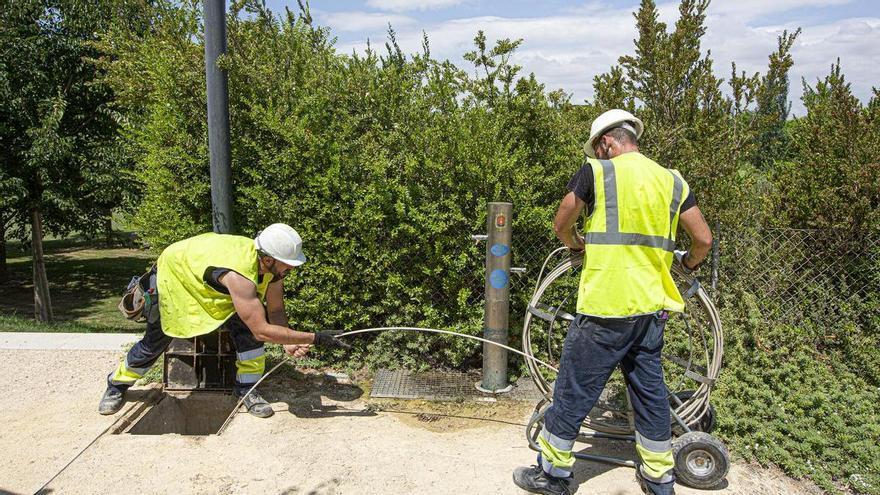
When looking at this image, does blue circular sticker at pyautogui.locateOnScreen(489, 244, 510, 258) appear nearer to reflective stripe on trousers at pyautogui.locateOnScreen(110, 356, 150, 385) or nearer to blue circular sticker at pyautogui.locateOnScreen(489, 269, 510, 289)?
blue circular sticker at pyautogui.locateOnScreen(489, 269, 510, 289)

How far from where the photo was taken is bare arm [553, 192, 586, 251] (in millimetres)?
2980

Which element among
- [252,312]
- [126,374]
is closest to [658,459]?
[252,312]

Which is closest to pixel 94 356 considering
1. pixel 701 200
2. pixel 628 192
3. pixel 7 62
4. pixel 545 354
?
pixel 545 354

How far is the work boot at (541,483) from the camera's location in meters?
3.16

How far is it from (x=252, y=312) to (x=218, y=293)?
40 cm

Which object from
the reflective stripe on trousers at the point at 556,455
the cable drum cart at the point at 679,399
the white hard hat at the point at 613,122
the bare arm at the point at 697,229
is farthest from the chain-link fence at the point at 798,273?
the reflective stripe on trousers at the point at 556,455

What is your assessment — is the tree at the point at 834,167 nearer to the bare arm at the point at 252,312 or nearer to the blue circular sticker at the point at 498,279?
the blue circular sticker at the point at 498,279

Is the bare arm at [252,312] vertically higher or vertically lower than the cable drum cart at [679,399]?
higher

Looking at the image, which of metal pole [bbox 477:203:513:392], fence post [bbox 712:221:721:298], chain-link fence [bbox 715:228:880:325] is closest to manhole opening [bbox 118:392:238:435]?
metal pole [bbox 477:203:513:392]

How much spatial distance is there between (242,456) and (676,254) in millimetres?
2895

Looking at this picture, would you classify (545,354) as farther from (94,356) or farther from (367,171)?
(94,356)

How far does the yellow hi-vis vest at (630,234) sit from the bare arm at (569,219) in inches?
3.4

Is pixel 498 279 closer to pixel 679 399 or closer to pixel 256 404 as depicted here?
pixel 679 399

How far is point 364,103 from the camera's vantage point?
5.01 m
